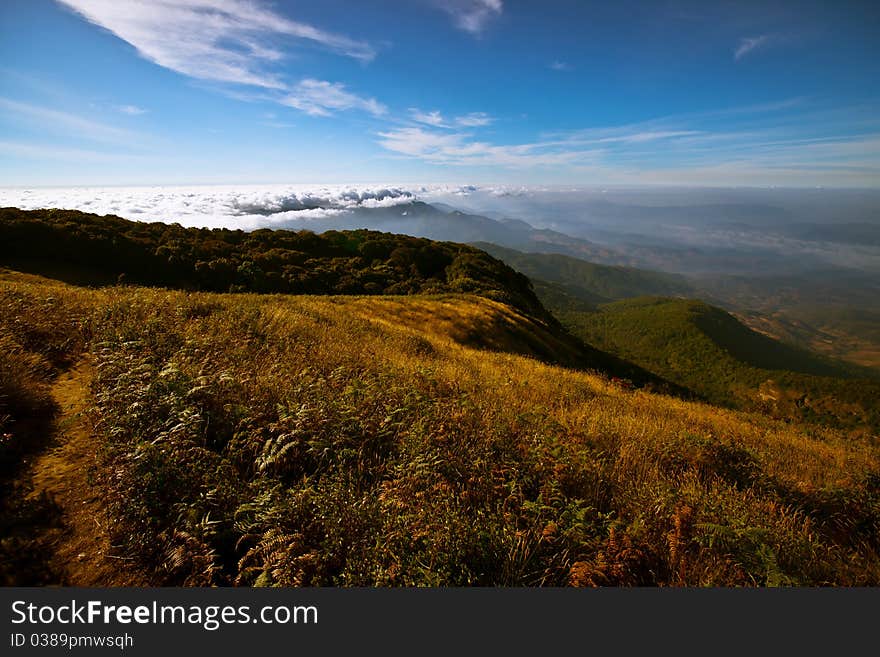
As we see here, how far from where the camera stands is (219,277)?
203 feet

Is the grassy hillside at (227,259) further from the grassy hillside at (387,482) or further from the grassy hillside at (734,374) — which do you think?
the grassy hillside at (734,374)

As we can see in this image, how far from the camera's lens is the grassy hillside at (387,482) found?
3.35 meters

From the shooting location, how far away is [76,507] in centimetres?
381

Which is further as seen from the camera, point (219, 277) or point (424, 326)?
point (219, 277)

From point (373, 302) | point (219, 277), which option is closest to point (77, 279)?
point (219, 277)

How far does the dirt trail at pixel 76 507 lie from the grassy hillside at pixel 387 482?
89 millimetres

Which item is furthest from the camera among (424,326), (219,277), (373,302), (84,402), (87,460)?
(219,277)

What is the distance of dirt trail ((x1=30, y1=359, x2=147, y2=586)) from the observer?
128 inches

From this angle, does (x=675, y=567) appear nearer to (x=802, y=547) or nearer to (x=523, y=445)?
(x=802, y=547)

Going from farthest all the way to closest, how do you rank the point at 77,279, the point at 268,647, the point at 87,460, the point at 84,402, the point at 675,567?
the point at 77,279 → the point at 84,402 → the point at 87,460 → the point at 675,567 → the point at 268,647

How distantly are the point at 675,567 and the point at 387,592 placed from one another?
283 cm

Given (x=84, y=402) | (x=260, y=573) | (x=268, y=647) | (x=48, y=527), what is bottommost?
(x=268, y=647)

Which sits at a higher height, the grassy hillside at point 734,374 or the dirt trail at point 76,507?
the dirt trail at point 76,507

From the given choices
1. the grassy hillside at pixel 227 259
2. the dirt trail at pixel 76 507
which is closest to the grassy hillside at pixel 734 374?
the grassy hillside at pixel 227 259
